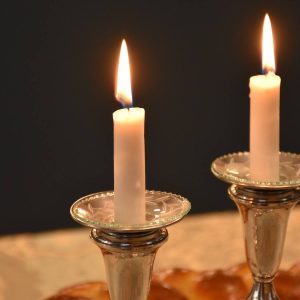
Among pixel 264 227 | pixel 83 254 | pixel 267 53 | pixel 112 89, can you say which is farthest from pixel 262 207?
pixel 112 89

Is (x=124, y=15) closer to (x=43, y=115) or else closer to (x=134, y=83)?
(x=134, y=83)

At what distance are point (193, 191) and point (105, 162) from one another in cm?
21

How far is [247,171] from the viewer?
0.77 metres

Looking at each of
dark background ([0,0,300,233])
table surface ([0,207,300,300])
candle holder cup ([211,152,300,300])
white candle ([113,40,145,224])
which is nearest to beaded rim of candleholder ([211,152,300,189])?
candle holder cup ([211,152,300,300])

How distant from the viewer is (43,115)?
5.27ft

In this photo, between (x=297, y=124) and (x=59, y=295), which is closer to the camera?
(x=59, y=295)

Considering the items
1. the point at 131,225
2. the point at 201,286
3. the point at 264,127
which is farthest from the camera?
the point at 201,286

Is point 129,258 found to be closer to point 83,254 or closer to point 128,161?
point 128,161

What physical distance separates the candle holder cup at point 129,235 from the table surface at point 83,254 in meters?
0.36

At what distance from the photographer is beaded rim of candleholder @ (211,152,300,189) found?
0.72 m

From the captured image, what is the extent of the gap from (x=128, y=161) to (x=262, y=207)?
0.16 metres

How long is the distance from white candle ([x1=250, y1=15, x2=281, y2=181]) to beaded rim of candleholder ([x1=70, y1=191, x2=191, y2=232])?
100mm

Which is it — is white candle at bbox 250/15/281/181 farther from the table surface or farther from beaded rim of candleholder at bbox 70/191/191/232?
the table surface

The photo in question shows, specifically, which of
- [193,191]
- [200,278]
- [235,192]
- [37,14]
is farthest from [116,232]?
[193,191]
